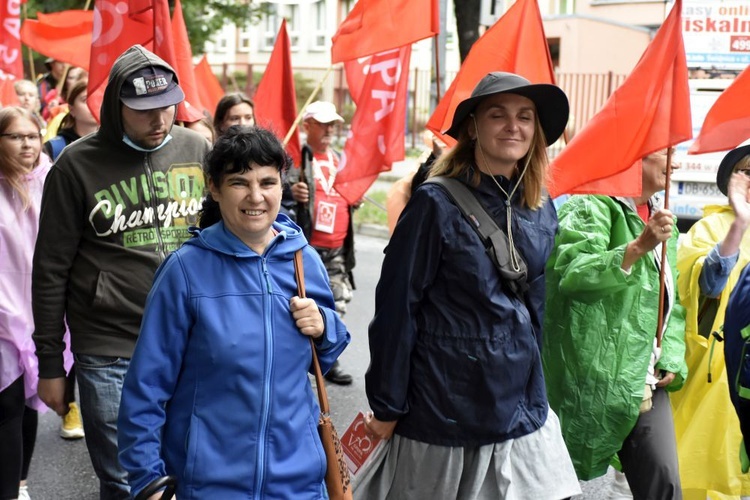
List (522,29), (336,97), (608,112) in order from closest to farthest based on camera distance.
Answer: (608,112) → (522,29) → (336,97)

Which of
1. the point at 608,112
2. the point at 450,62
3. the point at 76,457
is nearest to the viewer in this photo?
the point at 608,112

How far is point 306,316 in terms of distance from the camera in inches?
121

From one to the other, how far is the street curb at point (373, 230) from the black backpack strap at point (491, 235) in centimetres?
1132

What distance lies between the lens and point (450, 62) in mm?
34719

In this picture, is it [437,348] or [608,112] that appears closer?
[437,348]

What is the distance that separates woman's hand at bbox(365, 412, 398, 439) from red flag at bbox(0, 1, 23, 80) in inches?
209

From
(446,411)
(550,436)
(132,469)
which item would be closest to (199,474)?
(132,469)

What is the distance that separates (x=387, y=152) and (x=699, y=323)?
2.35m

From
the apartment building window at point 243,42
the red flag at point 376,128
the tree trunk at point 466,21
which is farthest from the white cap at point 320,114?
the apartment building window at point 243,42

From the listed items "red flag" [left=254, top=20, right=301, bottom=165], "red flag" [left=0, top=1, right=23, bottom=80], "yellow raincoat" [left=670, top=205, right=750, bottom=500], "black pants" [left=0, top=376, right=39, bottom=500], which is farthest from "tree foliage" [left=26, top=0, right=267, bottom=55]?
"yellow raincoat" [left=670, top=205, right=750, bottom=500]

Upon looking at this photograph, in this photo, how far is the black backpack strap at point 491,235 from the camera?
3.45 metres

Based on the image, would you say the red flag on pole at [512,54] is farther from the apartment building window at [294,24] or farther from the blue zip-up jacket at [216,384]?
the apartment building window at [294,24]

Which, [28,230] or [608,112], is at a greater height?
[608,112]

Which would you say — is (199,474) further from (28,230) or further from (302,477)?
(28,230)
